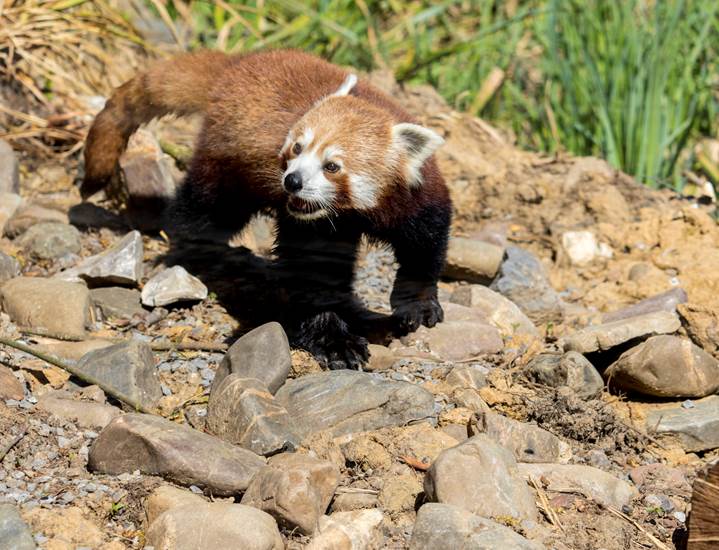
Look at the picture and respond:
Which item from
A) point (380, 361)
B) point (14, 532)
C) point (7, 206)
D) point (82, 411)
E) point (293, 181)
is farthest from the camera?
point (7, 206)

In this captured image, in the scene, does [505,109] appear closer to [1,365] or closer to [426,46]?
[426,46]

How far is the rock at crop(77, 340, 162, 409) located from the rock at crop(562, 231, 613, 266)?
2.46 metres

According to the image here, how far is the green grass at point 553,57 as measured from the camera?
5.25 metres

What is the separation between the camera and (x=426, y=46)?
660cm

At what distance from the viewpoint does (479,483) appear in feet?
8.18

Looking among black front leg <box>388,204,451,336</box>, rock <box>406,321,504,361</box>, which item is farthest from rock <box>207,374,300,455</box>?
black front leg <box>388,204,451,336</box>

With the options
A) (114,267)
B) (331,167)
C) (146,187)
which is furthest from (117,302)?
(331,167)

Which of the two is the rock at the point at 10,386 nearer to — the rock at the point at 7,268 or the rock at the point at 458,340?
the rock at the point at 7,268

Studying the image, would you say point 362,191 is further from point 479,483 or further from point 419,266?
point 479,483

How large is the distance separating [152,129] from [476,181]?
1.90 metres

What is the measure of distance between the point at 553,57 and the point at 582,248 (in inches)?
55.8

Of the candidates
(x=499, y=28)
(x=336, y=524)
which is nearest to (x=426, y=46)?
(x=499, y=28)

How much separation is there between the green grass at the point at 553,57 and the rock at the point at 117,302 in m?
2.56


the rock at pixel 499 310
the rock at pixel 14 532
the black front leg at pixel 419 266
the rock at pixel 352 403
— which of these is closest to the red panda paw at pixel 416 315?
the black front leg at pixel 419 266
